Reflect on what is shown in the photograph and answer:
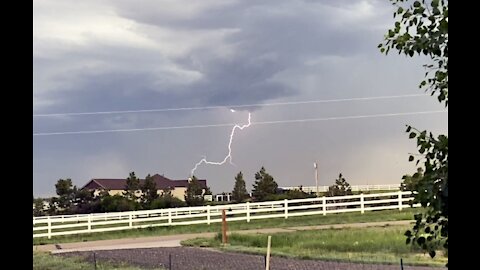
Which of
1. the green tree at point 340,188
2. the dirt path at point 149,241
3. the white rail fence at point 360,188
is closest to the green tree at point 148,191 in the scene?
the white rail fence at point 360,188

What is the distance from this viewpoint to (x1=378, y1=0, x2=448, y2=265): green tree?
761mm

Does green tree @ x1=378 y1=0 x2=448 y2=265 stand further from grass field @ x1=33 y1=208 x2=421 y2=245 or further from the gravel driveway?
the gravel driveway

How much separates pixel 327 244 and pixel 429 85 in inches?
56.1

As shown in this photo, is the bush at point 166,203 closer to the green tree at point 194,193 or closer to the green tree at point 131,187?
the green tree at point 194,193

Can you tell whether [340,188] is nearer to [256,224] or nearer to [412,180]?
[412,180]

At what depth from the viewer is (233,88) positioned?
4.32ft

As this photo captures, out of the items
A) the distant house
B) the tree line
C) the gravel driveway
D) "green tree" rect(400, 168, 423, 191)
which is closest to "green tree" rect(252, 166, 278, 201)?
the tree line

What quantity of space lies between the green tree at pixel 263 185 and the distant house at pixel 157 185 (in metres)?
0.14

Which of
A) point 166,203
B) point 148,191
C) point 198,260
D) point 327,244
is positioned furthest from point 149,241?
point 148,191

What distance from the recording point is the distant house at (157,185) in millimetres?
1120

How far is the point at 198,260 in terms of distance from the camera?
→ 2283 millimetres
